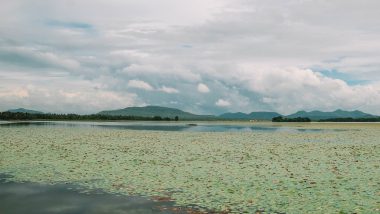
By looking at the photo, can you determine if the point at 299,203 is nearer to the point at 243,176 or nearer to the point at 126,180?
the point at 243,176

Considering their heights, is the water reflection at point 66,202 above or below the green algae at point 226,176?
below

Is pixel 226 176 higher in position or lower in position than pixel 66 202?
higher

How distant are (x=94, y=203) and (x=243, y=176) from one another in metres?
8.54

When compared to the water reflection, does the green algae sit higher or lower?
higher

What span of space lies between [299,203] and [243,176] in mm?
5817

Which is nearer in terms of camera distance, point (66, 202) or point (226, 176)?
point (66, 202)

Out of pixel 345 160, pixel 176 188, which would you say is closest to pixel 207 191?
pixel 176 188

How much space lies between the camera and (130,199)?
14656mm

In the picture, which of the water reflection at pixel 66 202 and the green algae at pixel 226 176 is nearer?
the water reflection at pixel 66 202

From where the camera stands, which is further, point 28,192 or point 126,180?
point 126,180

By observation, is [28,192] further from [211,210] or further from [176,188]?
[211,210]

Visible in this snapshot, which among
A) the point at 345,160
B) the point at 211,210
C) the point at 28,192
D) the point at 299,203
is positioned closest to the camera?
the point at 211,210

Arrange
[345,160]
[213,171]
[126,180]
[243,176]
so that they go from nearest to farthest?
[126,180]
[243,176]
[213,171]
[345,160]

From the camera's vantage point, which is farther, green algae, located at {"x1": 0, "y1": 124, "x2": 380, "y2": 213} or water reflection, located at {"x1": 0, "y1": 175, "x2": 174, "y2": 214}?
green algae, located at {"x1": 0, "y1": 124, "x2": 380, "y2": 213}
